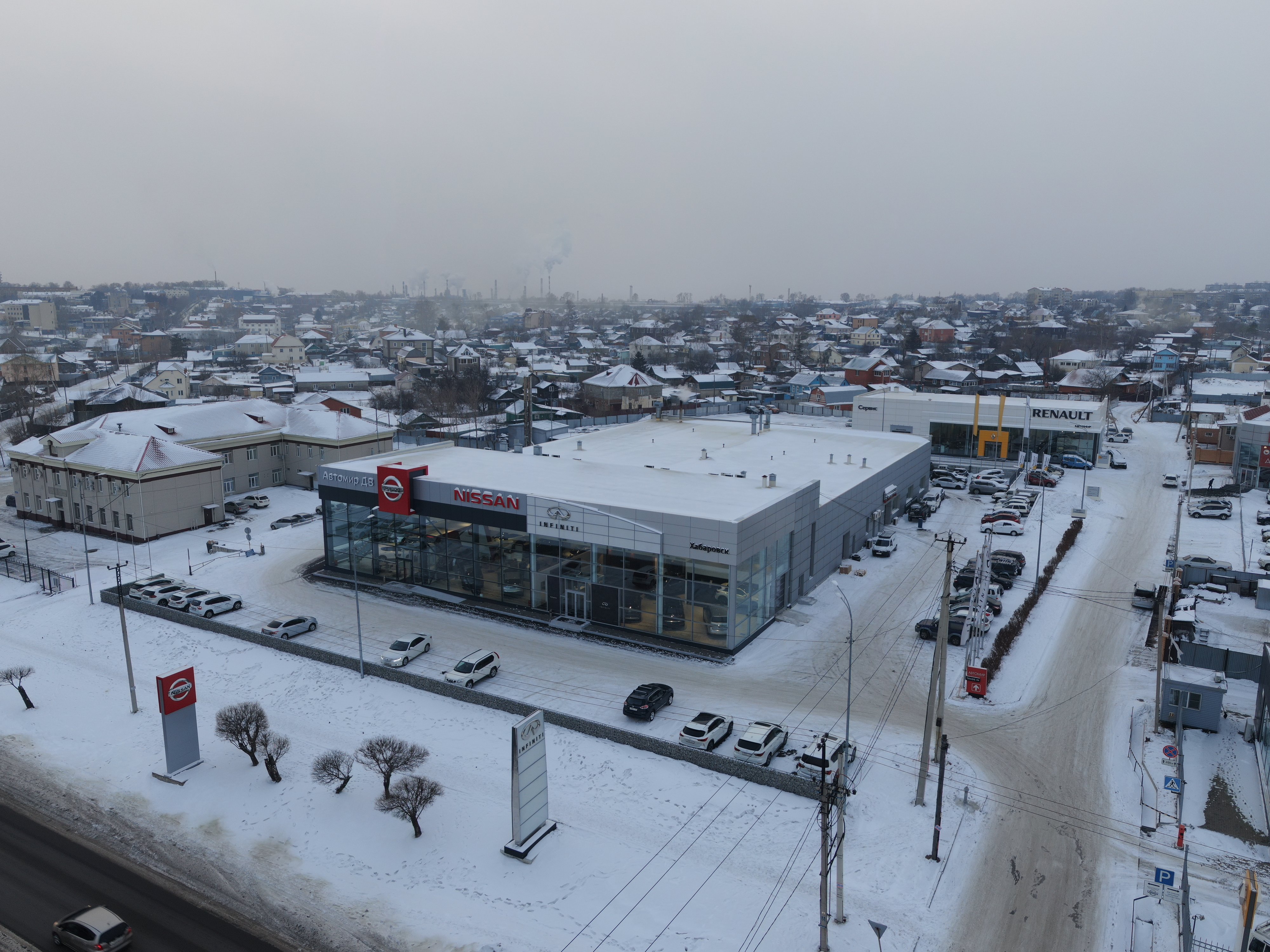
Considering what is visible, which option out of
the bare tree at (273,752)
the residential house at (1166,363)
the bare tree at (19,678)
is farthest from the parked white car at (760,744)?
the residential house at (1166,363)

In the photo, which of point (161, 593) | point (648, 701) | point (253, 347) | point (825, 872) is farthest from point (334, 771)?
point (253, 347)

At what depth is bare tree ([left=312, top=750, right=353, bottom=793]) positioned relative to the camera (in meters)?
17.8

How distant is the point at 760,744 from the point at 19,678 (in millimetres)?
20413

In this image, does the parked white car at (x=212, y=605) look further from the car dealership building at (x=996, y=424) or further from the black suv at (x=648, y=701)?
the car dealership building at (x=996, y=424)

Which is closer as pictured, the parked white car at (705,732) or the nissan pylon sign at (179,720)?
the nissan pylon sign at (179,720)

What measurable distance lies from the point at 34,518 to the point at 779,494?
3723 cm

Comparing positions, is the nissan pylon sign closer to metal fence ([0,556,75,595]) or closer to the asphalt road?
the asphalt road

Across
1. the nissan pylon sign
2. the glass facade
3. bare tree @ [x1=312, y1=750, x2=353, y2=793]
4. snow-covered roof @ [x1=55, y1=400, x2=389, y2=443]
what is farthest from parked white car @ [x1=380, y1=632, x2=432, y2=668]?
snow-covered roof @ [x1=55, y1=400, x2=389, y2=443]

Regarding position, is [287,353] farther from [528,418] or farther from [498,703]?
[498,703]

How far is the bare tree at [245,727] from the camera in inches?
744

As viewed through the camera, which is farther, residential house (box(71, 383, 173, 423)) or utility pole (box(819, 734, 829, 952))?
residential house (box(71, 383, 173, 423))

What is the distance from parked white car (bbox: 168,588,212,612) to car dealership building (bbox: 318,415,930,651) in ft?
15.4

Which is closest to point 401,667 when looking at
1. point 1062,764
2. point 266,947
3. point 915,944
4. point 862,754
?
point 266,947

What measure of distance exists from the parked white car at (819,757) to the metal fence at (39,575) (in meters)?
27.9
